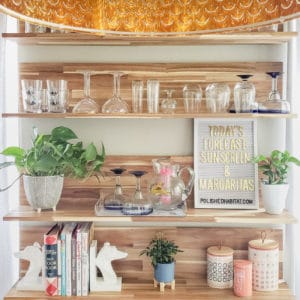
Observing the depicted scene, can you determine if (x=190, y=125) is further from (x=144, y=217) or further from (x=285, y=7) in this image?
(x=285, y=7)

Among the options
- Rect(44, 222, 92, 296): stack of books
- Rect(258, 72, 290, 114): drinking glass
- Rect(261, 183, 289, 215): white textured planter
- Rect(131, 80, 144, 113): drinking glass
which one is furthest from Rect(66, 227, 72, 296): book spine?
Rect(258, 72, 290, 114): drinking glass

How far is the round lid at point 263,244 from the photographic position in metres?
2.40

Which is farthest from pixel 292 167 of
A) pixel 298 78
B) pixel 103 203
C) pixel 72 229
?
pixel 72 229

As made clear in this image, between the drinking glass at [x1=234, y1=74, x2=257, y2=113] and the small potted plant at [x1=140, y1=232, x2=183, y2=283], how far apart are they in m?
0.70

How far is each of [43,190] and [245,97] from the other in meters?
1.00

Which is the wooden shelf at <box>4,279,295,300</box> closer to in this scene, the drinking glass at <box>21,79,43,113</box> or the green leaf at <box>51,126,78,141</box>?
the green leaf at <box>51,126,78,141</box>

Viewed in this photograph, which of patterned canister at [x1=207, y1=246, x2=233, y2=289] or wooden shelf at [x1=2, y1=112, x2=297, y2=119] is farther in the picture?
patterned canister at [x1=207, y1=246, x2=233, y2=289]

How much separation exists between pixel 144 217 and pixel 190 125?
1.74ft

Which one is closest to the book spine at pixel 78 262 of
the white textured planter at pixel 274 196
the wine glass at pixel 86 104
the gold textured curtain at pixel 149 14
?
the wine glass at pixel 86 104

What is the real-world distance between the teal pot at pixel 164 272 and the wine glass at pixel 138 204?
10.4 inches

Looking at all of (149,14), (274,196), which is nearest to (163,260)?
(274,196)

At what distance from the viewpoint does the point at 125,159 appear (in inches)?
100

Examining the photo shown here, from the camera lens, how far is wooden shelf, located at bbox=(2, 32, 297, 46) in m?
2.29

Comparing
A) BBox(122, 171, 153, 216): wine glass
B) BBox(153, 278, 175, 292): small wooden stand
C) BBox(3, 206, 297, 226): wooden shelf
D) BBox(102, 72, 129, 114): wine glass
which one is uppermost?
BBox(102, 72, 129, 114): wine glass
